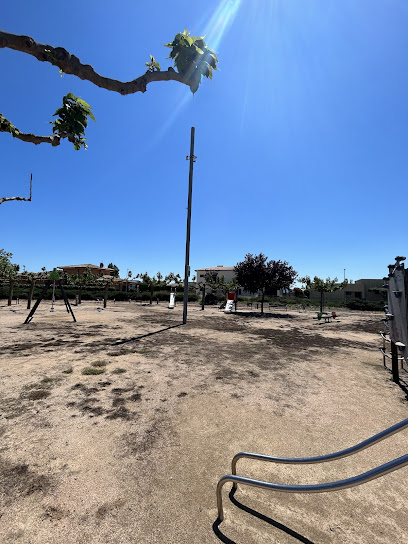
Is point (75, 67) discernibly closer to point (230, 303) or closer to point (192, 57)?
point (192, 57)

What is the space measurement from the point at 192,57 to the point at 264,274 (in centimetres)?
2399

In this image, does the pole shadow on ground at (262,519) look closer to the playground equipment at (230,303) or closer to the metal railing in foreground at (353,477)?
the metal railing in foreground at (353,477)

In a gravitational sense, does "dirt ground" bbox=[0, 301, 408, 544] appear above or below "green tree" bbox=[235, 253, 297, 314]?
below

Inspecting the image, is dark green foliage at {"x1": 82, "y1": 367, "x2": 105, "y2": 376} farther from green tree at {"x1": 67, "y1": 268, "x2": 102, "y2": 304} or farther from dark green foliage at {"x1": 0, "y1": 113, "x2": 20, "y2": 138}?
green tree at {"x1": 67, "y1": 268, "x2": 102, "y2": 304}

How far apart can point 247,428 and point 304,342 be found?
26.1ft

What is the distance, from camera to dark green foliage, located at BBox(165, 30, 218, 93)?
3068 millimetres

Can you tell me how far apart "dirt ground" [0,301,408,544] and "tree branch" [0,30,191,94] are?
4.42m

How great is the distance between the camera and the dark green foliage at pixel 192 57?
307 cm

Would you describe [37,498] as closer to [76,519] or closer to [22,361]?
[76,519]

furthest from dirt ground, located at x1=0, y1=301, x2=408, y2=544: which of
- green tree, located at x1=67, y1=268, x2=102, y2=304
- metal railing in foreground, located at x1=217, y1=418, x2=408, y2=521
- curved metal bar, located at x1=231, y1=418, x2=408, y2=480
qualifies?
green tree, located at x1=67, y1=268, x2=102, y2=304

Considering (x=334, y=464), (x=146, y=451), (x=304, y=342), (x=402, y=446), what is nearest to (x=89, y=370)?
(x=146, y=451)

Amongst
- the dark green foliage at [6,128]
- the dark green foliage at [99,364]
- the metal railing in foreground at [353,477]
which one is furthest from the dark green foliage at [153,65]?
the dark green foliage at [99,364]

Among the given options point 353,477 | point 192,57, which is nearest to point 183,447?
point 353,477

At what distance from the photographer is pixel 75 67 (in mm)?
2855
